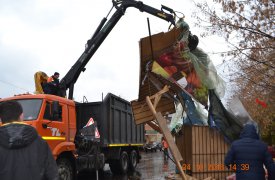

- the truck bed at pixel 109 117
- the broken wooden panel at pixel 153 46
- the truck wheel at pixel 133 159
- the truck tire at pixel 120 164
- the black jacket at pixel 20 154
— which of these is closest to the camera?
the black jacket at pixel 20 154

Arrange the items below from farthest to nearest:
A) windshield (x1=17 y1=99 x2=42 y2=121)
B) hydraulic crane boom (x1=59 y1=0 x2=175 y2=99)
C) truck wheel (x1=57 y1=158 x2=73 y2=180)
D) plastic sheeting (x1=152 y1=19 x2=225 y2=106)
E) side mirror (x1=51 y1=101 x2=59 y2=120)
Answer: hydraulic crane boom (x1=59 y1=0 x2=175 y2=99)
truck wheel (x1=57 y1=158 x2=73 y2=180)
side mirror (x1=51 y1=101 x2=59 y2=120)
windshield (x1=17 y1=99 x2=42 y2=121)
plastic sheeting (x1=152 y1=19 x2=225 y2=106)

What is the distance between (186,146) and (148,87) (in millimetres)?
1909

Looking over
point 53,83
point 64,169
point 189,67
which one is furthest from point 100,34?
point 189,67

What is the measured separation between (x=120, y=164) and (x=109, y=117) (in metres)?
2.66

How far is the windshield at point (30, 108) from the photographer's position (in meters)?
9.48

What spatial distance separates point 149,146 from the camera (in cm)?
4506

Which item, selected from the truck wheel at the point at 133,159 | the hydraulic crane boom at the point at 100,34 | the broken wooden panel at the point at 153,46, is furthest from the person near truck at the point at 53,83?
the truck wheel at the point at 133,159

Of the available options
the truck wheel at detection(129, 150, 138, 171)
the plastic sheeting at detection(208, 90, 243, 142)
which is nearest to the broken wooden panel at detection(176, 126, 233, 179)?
the plastic sheeting at detection(208, 90, 243, 142)

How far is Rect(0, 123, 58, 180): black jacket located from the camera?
301 centimetres

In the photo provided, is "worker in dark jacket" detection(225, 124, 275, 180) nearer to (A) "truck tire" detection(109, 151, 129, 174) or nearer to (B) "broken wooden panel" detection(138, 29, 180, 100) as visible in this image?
(B) "broken wooden panel" detection(138, 29, 180, 100)

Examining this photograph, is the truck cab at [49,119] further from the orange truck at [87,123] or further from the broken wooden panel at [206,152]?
the broken wooden panel at [206,152]

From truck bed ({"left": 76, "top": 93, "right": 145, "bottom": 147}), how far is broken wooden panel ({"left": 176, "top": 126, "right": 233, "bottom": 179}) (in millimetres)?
4163

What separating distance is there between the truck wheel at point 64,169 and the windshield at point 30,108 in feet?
4.66

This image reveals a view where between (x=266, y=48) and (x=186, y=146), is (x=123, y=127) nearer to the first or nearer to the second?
(x=186, y=146)
